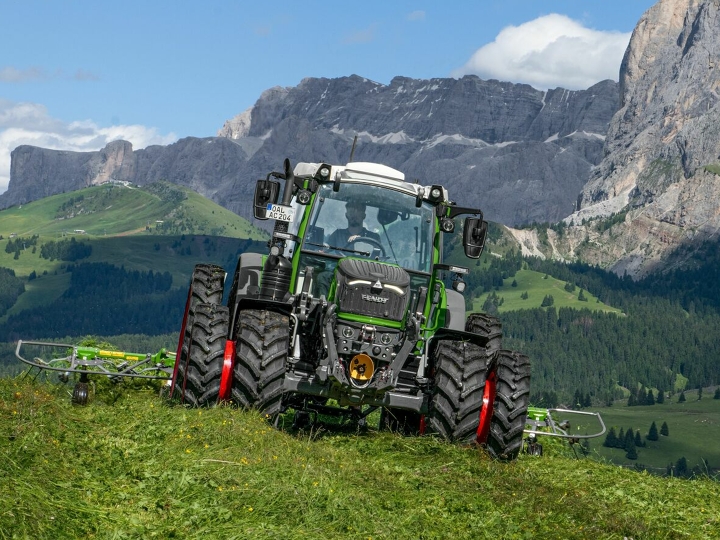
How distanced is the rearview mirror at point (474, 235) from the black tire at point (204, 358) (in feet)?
12.1

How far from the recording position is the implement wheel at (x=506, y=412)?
13.4 metres

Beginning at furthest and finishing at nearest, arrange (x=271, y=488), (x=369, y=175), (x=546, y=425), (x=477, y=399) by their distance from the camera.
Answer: (x=546, y=425) < (x=369, y=175) < (x=477, y=399) < (x=271, y=488)

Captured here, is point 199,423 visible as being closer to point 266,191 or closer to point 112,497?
point 112,497

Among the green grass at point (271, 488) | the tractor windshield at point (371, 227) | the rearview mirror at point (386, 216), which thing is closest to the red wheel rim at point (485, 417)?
the green grass at point (271, 488)

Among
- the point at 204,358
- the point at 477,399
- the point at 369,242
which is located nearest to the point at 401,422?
the point at 477,399

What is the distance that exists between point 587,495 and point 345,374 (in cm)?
343

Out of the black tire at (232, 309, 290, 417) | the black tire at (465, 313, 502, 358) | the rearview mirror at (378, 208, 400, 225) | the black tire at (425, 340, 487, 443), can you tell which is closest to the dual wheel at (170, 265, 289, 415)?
the black tire at (232, 309, 290, 417)

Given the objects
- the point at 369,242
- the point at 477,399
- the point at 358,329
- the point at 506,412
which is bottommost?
the point at 506,412

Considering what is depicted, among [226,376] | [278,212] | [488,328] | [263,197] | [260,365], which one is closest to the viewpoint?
[260,365]

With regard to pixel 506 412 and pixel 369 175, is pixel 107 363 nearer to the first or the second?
pixel 369 175

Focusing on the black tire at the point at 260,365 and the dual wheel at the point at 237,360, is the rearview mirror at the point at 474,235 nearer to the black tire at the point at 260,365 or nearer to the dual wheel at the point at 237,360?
the dual wheel at the point at 237,360

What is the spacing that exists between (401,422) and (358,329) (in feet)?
10.1

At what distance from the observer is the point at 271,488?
8.94m

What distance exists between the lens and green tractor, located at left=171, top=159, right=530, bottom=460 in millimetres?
13289
